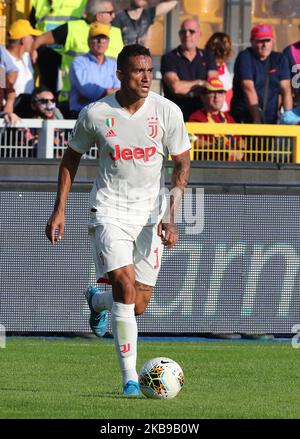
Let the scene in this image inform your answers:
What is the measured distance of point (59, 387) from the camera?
28.2 feet

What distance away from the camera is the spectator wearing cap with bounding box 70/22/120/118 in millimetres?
14258

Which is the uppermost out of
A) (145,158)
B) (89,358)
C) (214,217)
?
(145,158)

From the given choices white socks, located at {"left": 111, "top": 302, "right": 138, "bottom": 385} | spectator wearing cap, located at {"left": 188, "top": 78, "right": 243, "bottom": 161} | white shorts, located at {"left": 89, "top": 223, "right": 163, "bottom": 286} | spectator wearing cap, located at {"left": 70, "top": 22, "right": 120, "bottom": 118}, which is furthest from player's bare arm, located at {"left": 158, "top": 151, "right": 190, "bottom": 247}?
spectator wearing cap, located at {"left": 70, "top": 22, "right": 120, "bottom": 118}

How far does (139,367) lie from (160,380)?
1910 mm

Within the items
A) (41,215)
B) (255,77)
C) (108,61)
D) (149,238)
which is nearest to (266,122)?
(255,77)

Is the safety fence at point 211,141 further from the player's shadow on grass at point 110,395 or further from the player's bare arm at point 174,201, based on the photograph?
the player's shadow on grass at point 110,395

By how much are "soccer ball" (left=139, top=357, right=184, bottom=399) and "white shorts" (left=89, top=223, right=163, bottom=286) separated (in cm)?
74

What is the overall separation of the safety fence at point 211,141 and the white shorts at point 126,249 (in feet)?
15.7

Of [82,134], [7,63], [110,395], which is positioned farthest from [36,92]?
[110,395]

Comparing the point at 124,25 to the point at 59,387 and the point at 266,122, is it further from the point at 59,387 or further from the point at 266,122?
the point at 59,387

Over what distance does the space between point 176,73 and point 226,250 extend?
Result: 325 centimetres

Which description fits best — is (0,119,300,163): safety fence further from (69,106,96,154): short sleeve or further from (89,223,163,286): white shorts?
(89,223,163,286): white shorts

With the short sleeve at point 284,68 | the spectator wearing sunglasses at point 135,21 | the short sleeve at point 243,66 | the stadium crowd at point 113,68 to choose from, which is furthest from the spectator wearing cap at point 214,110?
the spectator wearing sunglasses at point 135,21

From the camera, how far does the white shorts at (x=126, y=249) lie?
324 inches
